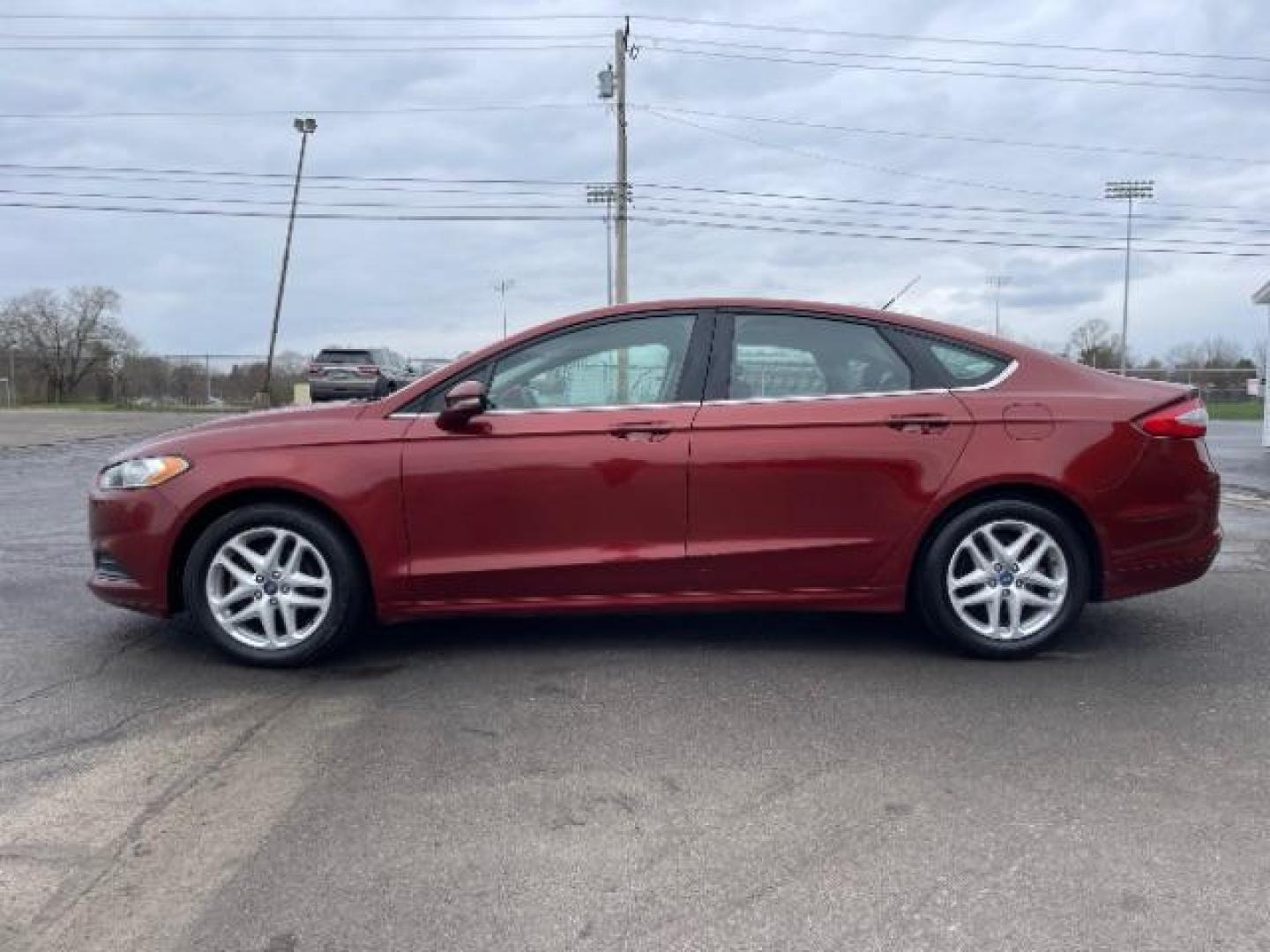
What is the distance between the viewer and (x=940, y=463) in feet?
15.4

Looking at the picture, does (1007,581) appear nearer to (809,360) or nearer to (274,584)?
(809,360)

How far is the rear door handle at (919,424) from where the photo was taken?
472cm

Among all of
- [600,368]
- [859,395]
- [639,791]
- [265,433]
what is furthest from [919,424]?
[265,433]

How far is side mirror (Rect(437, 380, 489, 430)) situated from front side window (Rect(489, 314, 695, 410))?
5.6 inches

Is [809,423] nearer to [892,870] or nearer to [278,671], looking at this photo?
[892,870]

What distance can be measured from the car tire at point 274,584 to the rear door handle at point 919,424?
7.82 ft

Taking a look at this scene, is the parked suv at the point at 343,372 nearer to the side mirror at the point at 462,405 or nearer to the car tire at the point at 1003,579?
the side mirror at the point at 462,405

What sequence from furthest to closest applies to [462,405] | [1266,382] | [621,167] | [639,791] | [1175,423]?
[621,167] < [1266,382] < [1175,423] < [462,405] < [639,791]

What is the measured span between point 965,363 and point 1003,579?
963 millimetres

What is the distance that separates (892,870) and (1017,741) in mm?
1135

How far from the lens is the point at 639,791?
3.41m

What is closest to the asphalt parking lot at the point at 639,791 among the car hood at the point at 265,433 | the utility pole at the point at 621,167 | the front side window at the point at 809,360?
the car hood at the point at 265,433

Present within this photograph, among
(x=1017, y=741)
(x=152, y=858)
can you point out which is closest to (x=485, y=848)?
(x=152, y=858)

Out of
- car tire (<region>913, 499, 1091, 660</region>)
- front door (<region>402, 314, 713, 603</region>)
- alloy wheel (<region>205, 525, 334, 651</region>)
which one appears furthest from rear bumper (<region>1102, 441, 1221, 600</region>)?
alloy wheel (<region>205, 525, 334, 651</region>)
